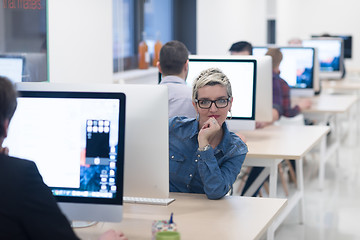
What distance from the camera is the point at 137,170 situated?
215cm

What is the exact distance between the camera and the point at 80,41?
4.42 metres

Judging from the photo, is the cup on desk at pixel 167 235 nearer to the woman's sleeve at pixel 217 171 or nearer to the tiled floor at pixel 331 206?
the woman's sleeve at pixel 217 171

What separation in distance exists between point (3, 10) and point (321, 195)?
3.11 m

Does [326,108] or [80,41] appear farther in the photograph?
[326,108]

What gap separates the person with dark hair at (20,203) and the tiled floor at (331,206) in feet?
9.67

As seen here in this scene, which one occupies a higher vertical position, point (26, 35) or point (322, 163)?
point (26, 35)

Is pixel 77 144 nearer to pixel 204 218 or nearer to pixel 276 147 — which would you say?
pixel 204 218

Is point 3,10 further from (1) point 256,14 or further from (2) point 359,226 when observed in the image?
(1) point 256,14

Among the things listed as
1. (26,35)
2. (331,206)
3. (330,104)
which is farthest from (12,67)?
(330,104)

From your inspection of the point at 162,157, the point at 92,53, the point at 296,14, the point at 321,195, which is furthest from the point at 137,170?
the point at 296,14

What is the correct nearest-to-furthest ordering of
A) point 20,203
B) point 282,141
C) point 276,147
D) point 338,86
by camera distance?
1. point 20,203
2. point 276,147
3. point 282,141
4. point 338,86

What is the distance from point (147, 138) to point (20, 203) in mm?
718

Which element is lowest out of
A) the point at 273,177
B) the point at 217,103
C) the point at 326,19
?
the point at 273,177

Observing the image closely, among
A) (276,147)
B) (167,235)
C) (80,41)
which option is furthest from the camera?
(80,41)
